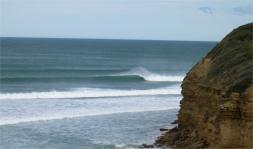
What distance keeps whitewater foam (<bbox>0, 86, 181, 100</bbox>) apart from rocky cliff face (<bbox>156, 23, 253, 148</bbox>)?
16.7 metres

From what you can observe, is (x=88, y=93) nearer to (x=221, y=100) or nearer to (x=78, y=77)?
(x=78, y=77)

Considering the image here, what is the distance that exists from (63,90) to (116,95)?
4549 mm

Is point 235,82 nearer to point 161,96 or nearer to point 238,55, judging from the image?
point 238,55

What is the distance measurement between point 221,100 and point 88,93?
79.4ft

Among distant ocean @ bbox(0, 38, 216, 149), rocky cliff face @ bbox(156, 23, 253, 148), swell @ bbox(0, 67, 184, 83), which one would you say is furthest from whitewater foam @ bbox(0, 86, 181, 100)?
rocky cliff face @ bbox(156, 23, 253, 148)

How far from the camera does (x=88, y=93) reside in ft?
140

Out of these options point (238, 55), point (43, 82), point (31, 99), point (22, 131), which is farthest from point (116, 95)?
point (238, 55)

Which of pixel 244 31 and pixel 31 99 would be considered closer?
pixel 244 31

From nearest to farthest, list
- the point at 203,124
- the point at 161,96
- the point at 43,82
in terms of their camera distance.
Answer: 1. the point at 203,124
2. the point at 161,96
3. the point at 43,82

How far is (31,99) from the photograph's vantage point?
125 feet

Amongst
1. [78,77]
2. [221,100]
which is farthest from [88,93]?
[221,100]

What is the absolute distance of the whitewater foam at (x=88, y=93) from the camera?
39.9 meters

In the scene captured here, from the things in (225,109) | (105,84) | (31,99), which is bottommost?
(225,109)

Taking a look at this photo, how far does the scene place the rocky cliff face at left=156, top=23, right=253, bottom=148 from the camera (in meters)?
18.6
